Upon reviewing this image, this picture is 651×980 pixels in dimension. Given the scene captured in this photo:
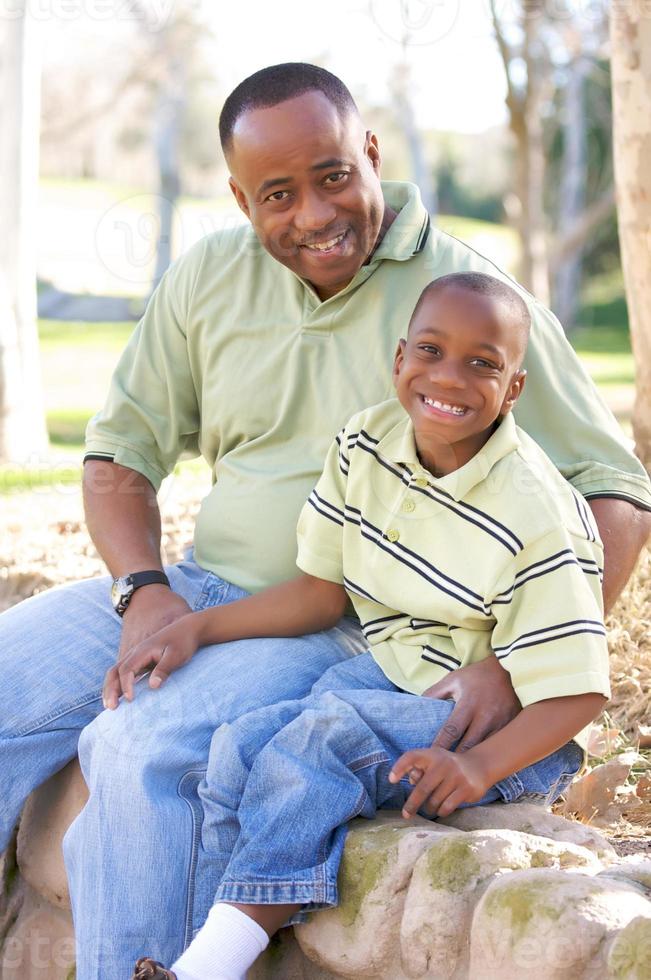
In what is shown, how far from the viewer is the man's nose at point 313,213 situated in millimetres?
2635

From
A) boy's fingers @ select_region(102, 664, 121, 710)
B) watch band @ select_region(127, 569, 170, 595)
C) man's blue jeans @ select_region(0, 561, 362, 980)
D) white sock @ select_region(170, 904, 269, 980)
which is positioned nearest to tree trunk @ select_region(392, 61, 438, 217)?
watch band @ select_region(127, 569, 170, 595)

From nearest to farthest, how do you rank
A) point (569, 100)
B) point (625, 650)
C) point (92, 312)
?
1. point (625, 650)
2. point (569, 100)
3. point (92, 312)

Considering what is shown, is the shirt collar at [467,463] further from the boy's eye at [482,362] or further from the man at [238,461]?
the man at [238,461]

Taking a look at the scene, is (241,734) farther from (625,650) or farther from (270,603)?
(625,650)

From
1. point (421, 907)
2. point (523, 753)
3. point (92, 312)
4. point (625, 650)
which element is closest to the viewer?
point (421, 907)

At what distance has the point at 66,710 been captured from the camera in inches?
103

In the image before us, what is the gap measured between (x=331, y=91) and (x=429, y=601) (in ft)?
3.87

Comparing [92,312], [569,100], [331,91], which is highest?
[331,91]

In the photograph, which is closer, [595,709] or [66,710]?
[595,709]

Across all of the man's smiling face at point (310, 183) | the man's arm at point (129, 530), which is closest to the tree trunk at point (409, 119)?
the man's arm at point (129, 530)

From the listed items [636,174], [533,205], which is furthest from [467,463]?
[533,205]

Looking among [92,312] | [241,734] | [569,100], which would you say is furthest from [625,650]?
[92,312]

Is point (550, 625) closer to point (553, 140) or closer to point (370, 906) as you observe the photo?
point (370, 906)

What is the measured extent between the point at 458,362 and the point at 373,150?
783 millimetres
